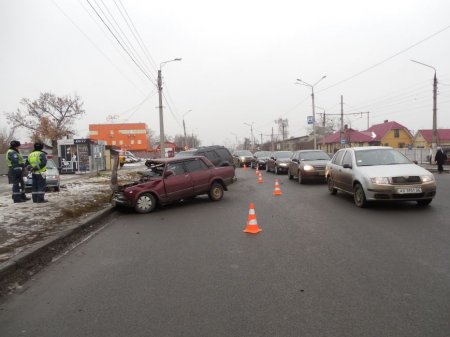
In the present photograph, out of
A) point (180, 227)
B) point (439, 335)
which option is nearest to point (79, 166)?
point (180, 227)

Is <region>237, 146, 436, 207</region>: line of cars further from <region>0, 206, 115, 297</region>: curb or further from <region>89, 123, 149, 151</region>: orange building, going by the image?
<region>89, 123, 149, 151</region>: orange building

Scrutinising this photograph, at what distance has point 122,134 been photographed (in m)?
83.6

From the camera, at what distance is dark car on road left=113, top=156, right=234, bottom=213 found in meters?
10.4

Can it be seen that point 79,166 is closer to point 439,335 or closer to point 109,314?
point 109,314

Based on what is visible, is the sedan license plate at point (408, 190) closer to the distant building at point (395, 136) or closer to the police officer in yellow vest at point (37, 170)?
the police officer in yellow vest at point (37, 170)

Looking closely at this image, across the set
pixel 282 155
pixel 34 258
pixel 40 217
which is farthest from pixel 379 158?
pixel 282 155

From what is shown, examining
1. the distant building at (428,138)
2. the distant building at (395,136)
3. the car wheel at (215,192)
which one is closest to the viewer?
the car wheel at (215,192)

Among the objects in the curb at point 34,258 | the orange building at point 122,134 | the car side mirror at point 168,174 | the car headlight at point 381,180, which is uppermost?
the orange building at point 122,134

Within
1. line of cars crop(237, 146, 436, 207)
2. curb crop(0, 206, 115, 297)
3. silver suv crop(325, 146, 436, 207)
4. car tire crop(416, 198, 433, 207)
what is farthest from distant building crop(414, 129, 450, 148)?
curb crop(0, 206, 115, 297)

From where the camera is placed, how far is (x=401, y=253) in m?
5.39

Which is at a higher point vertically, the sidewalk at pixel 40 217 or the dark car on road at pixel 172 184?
the dark car on road at pixel 172 184

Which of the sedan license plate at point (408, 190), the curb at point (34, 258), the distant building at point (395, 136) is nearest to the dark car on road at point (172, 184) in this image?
the curb at point (34, 258)

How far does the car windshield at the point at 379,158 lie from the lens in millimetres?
9880

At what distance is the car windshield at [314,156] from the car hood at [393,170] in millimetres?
7402
